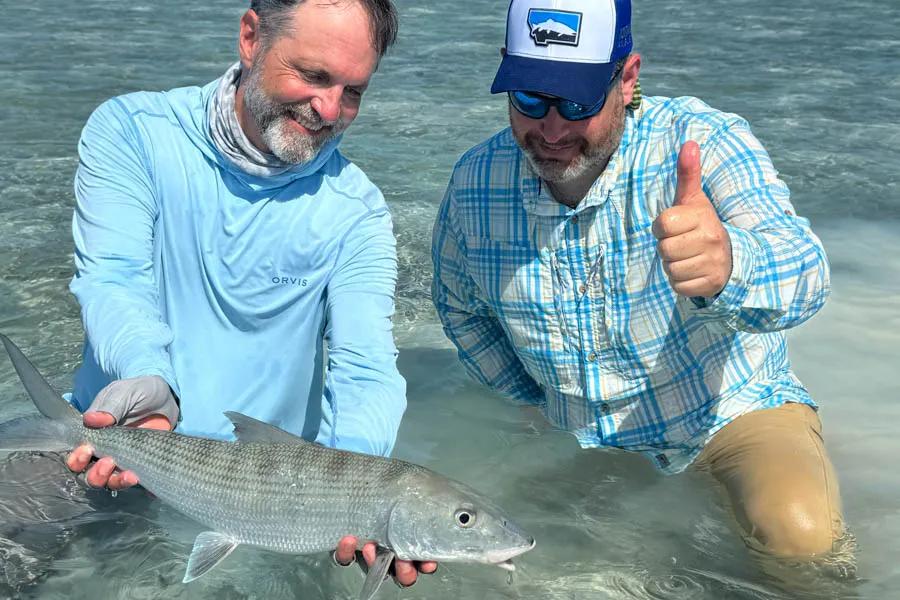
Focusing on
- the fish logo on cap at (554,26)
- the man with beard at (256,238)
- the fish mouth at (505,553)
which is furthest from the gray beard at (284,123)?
the fish mouth at (505,553)

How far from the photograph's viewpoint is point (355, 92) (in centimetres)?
399

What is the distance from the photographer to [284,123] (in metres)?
3.95

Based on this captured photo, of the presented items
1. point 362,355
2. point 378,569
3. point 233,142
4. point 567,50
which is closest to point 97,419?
point 362,355

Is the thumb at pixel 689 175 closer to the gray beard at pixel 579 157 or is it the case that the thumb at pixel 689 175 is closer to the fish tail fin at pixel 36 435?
the gray beard at pixel 579 157

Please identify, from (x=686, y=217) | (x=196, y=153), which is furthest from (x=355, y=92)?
(x=686, y=217)

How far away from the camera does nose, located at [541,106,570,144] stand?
13.1ft

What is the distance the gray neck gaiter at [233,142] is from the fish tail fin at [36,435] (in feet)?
3.95

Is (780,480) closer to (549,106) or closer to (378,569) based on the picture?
(549,106)

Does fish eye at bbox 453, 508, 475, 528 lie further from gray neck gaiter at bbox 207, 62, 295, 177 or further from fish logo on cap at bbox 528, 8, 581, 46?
fish logo on cap at bbox 528, 8, 581, 46

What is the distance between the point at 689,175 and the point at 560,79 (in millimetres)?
838

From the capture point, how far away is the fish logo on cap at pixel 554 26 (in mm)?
3932

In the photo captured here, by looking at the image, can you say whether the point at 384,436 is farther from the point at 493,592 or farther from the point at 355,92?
the point at 355,92

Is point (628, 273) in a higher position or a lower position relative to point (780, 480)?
higher

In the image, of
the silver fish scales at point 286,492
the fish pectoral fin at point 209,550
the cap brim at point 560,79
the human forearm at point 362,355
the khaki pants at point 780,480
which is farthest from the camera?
the khaki pants at point 780,480
